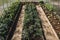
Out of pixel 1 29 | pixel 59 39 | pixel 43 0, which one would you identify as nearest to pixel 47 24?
pixel 59 39

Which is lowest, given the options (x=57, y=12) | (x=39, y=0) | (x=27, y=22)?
(x=39, y=0)

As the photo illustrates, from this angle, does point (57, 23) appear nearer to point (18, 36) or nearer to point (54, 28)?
point (54, 28)

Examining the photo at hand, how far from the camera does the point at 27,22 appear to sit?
272 inches

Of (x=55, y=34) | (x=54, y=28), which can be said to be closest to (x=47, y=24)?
(x=54, y=28)

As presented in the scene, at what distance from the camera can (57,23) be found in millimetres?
7430

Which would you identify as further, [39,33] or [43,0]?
[43,0]

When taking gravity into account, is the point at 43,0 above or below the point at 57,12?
below

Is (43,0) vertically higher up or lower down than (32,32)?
lower down

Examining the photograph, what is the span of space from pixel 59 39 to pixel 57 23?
1.69 meters

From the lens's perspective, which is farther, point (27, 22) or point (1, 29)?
point (27, 22)

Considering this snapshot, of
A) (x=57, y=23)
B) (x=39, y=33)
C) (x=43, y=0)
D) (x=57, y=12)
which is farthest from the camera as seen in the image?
(x=43, y=0)

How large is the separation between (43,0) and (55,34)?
310 inches

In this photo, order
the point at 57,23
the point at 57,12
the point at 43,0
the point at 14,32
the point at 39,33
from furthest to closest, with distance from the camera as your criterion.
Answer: the point at 43,0 → the point at 57,12 → the point at 57,23 → the point at 14,32 → the point at 39,33

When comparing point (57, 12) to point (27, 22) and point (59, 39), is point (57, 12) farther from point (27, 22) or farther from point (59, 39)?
point (59, 39)
